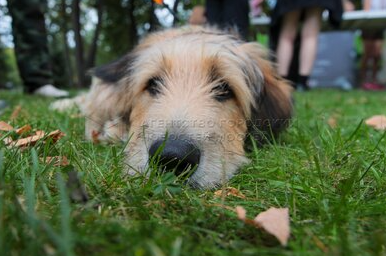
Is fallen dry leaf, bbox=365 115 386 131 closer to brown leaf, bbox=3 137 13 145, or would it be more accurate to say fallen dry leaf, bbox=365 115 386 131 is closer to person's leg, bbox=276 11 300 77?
brown leaf, bbox=3 137 13 145

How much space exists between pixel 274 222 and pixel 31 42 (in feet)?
21.6

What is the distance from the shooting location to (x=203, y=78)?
120 inches

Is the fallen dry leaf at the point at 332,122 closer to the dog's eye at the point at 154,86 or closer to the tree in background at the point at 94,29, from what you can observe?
the dog's eye at the point at 154,86

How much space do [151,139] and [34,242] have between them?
125 centimetres

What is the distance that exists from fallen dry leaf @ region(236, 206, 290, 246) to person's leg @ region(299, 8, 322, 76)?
682 cm

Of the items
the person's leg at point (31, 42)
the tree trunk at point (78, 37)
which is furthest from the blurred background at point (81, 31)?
the person's leg at point (31, 42)

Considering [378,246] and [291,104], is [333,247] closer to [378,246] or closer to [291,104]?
[378,246]

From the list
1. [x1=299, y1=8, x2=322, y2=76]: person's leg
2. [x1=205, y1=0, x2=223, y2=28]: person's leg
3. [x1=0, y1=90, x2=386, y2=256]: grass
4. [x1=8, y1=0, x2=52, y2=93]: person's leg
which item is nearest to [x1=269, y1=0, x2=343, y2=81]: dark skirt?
[x1=299, y1=8, x2=322, y2=76]: person's leg

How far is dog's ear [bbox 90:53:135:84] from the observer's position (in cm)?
364

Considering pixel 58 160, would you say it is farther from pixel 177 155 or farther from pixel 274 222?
pixel 274 222

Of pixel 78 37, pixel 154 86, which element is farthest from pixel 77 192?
pixel 78 37

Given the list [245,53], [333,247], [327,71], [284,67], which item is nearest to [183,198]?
[333,247]

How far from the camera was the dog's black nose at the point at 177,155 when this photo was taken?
2020mm

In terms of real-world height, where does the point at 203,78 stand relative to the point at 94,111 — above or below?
above
